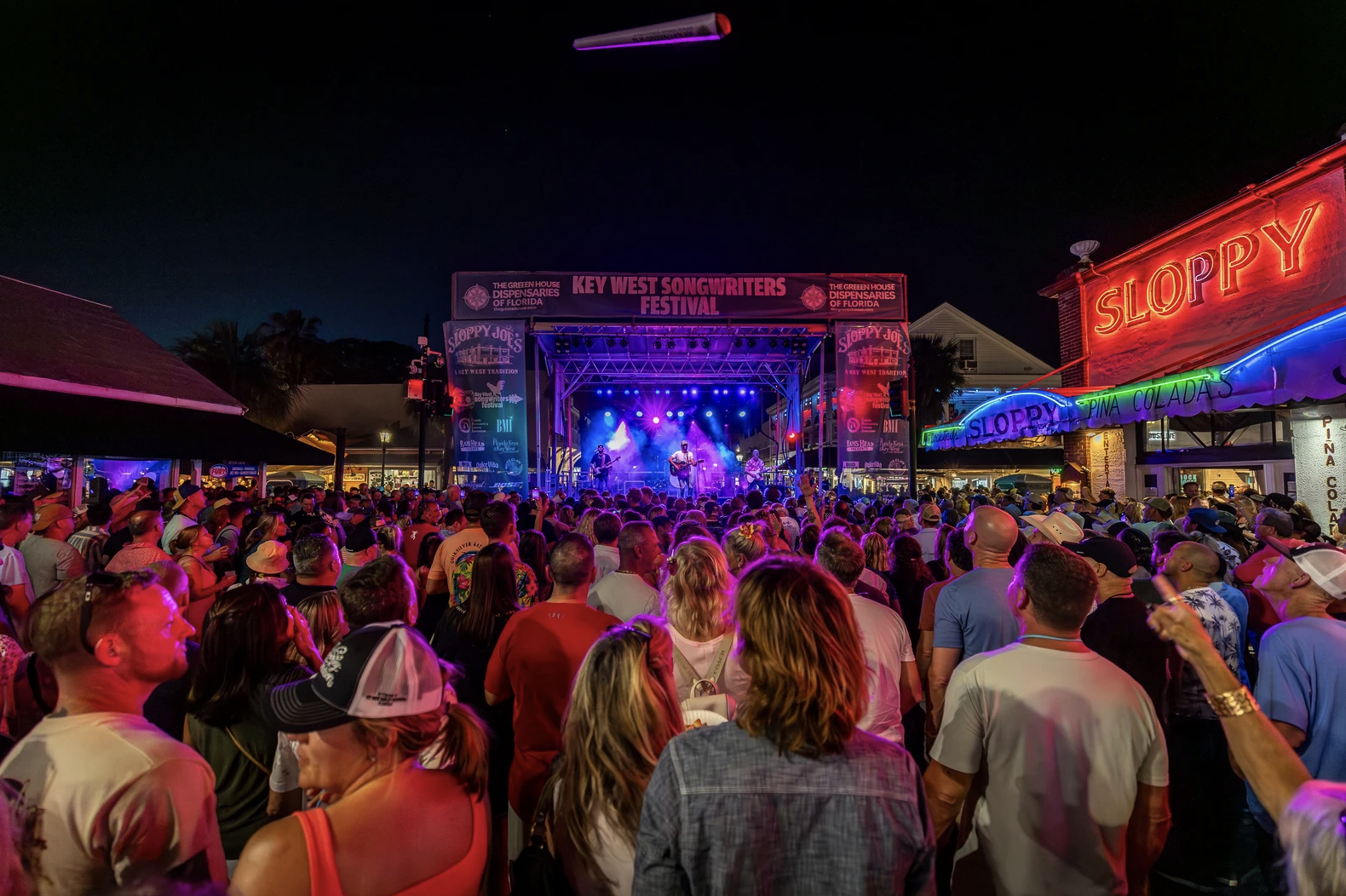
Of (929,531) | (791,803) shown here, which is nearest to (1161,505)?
(929,531)

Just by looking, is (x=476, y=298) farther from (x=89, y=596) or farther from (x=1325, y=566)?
(x=1325, y=566)

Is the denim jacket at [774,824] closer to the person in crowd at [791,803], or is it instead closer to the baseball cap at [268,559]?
the person in crowd at [791,803]

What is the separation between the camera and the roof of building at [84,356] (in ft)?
43.4

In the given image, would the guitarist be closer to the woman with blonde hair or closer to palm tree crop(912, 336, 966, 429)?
palm tree crop(912, 336, 966, 429)

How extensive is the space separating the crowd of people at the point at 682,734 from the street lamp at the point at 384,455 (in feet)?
98.0

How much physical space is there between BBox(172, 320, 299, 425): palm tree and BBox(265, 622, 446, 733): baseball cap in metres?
36.1

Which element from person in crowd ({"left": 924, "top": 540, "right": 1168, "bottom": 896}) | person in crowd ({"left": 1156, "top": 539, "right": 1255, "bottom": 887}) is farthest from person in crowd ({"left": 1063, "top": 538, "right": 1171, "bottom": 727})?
person in crowd ({"left": 924, "top": 540, "right": 1168, "bottom": 896})

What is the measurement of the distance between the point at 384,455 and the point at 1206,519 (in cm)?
3306

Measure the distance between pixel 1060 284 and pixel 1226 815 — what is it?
14028 millimetres

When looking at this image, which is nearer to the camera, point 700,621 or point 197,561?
point 700,621

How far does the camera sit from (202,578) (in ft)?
15.8

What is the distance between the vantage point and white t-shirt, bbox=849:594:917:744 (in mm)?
3023

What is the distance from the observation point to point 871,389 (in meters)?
16.7

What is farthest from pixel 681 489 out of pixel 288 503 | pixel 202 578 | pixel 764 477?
pixel 202 578
